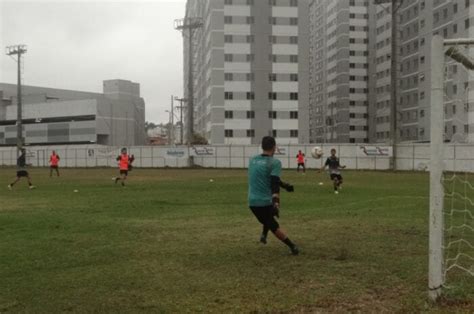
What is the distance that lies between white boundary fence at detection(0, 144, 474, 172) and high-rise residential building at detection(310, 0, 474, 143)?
36510 mm

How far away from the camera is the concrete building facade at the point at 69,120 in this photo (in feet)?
329

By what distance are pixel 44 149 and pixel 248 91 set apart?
98.2 ft

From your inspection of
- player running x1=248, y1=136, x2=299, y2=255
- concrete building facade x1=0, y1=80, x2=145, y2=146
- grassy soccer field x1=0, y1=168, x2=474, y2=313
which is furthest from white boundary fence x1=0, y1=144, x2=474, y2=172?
player running x1=248, y1=136, x2=299, y2=255

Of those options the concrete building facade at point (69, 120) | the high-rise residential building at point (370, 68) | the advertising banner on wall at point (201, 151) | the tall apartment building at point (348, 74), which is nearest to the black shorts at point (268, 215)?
the advertising banner on wall at point (201, 151)

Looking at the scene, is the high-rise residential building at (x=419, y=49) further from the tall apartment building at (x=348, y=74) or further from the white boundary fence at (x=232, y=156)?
the white boundary fence at (x=232, y=156)

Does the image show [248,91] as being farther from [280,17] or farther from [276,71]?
[280,17]

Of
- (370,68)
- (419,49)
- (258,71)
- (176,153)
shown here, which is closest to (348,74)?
(370,68)

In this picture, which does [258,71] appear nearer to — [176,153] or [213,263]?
[176,153]

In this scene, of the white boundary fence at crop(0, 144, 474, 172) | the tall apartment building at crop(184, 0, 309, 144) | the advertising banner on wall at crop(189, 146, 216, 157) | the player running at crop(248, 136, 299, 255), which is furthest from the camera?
the tall apartment building at crop(184, 0, 309, 144)

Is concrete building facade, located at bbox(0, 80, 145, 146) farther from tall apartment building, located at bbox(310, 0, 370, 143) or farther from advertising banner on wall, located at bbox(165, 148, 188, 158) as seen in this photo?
advertising banner on wall, located at bbox(165, 148, 188, 158)

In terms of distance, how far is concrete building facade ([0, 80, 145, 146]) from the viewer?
10025 centimetres

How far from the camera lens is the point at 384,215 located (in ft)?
44.4

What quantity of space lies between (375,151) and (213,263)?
44363 mm

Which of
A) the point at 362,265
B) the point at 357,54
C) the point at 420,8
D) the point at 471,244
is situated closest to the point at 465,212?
the point at 471,244
